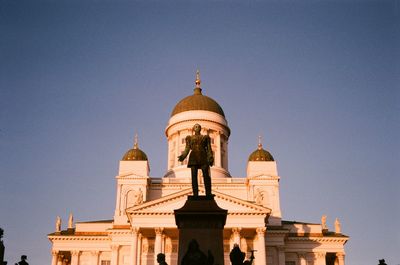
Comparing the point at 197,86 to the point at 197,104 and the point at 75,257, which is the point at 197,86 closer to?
the point at 197,104

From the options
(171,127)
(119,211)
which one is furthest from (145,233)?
(171,127)

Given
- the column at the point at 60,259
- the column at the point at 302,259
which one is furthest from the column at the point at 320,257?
the column at the point at 60,259

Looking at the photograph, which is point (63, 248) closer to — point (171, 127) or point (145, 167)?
point (145, 167)

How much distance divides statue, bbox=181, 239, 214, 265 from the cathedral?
116 feet

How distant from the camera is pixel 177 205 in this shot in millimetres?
47750

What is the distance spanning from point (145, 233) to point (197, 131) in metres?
36.3

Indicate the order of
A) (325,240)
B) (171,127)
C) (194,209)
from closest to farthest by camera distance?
(194,209) < (325,240) < (171,127)

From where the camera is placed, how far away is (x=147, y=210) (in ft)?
155

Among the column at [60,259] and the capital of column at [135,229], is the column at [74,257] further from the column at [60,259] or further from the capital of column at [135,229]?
the capital of column at [135,229]

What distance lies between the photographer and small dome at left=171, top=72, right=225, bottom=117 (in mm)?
64438

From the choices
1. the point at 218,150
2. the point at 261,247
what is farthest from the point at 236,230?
the point at 218,150

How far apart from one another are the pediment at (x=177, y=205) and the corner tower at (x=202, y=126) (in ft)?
39.8

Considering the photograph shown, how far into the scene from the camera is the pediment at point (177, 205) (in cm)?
4725

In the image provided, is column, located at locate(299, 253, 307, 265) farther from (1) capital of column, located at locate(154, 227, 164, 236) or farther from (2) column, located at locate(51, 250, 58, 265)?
(2) column, located at locate(51, 250, 58, 265)
